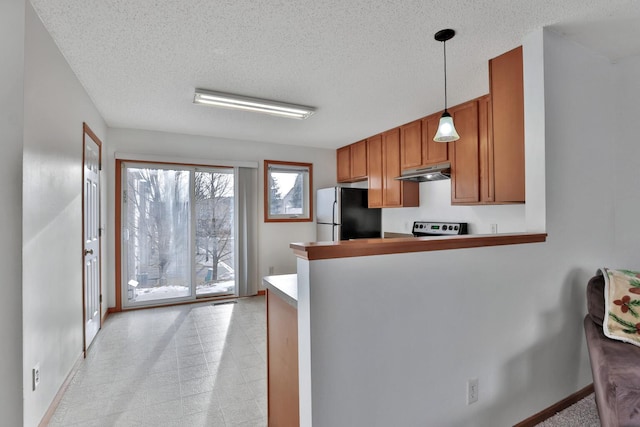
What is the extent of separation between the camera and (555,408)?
80.1 inches

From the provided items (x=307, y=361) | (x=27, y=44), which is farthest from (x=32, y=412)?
(x=27, y=44)

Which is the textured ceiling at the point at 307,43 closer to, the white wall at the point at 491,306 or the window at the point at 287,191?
the white wall at the point at 491,306

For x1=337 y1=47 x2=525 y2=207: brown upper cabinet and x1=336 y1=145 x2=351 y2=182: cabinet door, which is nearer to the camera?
x1=337 y1=47 x2=525 y2=207: brown upper cabinet

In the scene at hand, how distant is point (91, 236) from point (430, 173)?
3.59m

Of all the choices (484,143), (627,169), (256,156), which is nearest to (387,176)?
(484,143)

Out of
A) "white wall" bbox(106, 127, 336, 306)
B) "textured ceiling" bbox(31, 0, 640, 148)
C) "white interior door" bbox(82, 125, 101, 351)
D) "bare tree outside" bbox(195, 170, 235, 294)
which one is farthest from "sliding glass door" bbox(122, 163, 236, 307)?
"textured ceiling" bbox(31, 0, 640, 148)

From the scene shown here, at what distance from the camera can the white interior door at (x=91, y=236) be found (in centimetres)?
294

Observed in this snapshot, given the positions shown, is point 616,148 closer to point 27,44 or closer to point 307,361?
point 307,361

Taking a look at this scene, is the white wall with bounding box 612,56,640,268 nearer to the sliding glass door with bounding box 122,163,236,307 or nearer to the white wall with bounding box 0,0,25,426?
the white wall with bounding box 0,0,25,426

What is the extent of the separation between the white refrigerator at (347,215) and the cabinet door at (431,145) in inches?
53.7

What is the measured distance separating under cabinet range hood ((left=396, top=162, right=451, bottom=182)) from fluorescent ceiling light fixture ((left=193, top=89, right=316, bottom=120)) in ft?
4.50

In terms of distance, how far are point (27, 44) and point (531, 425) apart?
3.60 m

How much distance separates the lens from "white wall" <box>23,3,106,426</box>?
5.66 ft

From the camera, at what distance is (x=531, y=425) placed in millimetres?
1918
